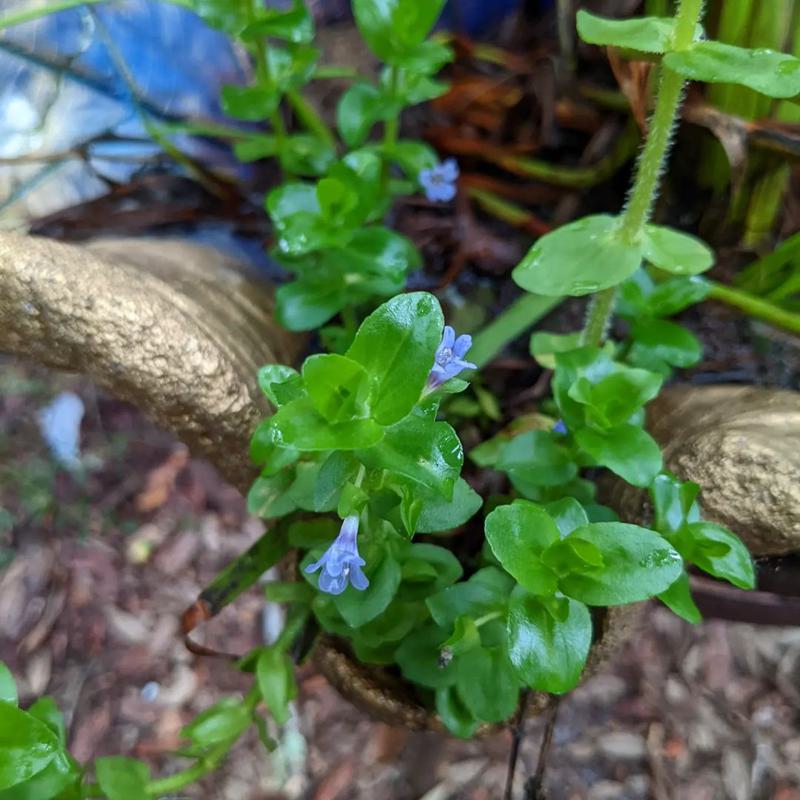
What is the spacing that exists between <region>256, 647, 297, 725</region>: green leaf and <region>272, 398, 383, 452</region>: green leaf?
31cm

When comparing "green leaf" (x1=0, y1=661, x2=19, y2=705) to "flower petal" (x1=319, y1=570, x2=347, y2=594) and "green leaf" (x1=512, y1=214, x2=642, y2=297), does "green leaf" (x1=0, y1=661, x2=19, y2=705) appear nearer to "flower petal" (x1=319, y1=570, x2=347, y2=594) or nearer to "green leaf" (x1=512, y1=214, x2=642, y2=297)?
"flower petal" (x1=319, y1=570, x2=347, y2=594)

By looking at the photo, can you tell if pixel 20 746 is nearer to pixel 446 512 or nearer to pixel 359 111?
pixel 446 512

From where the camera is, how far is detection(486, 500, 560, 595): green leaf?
479mm

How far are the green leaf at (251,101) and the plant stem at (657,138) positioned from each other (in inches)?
14.0

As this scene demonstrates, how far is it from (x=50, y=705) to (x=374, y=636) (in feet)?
0.83

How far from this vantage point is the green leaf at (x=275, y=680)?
0.66 m

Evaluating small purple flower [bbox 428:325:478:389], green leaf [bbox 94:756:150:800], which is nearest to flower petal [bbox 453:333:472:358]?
small purple flower [bbox 428:325:478:389]

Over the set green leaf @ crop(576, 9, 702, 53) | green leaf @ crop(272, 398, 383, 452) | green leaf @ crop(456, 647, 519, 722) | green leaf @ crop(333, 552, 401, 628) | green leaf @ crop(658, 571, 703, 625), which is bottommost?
green leaf @ crop(456, 647, 519, 722)

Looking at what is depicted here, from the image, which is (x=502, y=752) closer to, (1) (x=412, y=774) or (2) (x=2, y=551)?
(1) (x=412, y=774)

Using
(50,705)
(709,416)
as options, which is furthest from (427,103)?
(50,705)

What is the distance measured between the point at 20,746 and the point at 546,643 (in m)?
0.33

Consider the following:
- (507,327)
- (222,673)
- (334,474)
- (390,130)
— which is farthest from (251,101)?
(222,673)

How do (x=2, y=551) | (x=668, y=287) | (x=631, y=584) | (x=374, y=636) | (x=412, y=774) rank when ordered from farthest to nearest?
1. (x=2, y=551)
2. (x=412, y=774)
3. (x=668, y=287)
4. (x=374, y=636)
5. (x=631, y=584)

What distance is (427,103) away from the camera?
1065 millimetres
